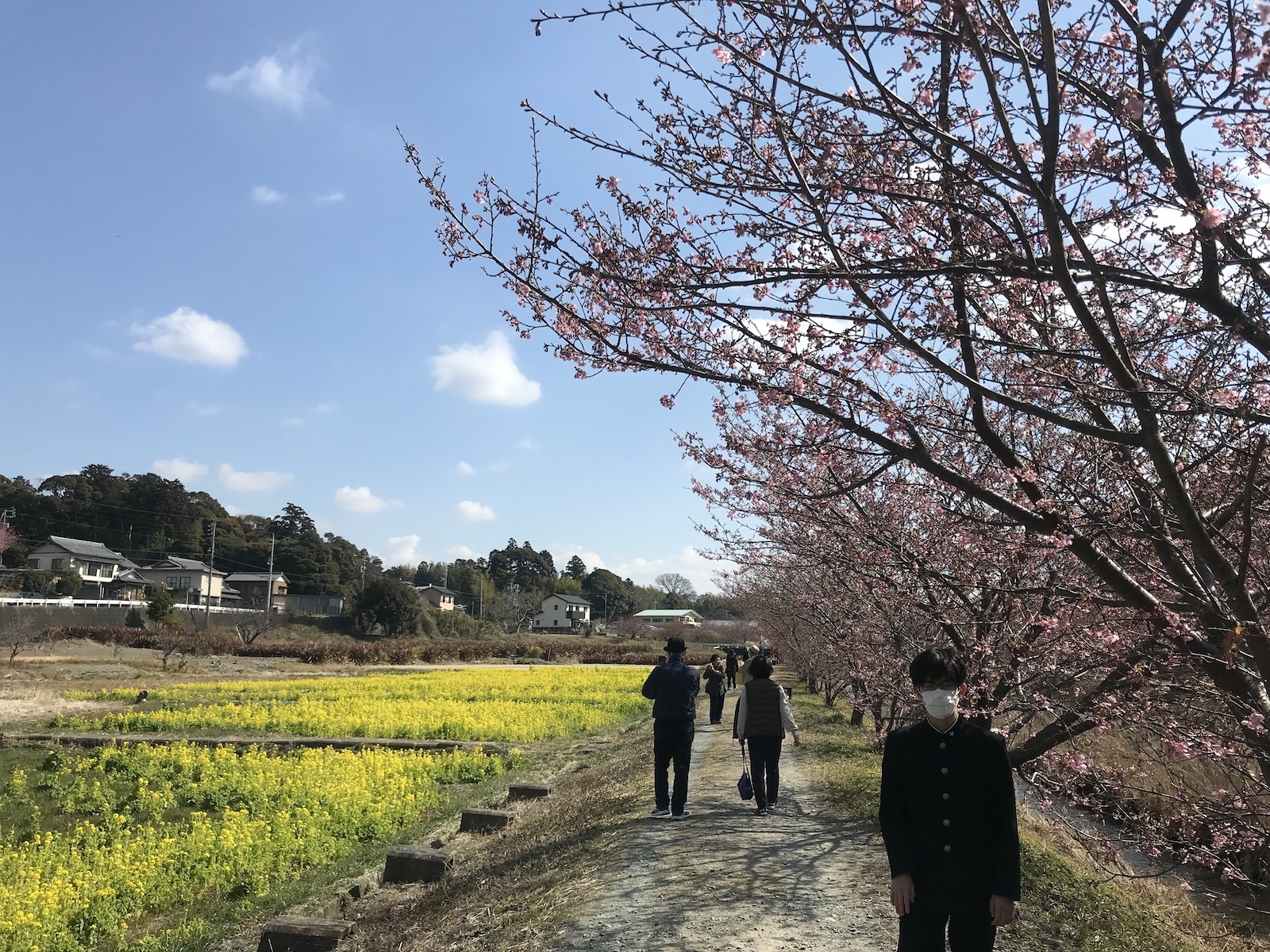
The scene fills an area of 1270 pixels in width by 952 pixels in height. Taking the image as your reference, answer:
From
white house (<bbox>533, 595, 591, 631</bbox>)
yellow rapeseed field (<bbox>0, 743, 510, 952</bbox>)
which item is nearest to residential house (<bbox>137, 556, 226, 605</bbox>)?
white house (<bbox>533, 595, 591, 631</bbox>)

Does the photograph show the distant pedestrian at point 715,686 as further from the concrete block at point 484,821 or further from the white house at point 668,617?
the white house at point 668,617

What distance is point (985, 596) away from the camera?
21.4ft

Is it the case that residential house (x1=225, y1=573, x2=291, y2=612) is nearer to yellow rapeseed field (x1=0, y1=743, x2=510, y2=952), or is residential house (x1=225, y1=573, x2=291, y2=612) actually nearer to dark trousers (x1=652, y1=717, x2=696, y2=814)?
yellow rapeseed field (x1=0, y1=743, x2=510, y2=952)

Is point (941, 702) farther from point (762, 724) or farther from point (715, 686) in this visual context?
point (715, 686)

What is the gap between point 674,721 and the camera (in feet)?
25.8

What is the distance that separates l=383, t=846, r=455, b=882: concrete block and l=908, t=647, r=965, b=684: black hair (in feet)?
17.1

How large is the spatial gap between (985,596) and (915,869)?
11.9 feet

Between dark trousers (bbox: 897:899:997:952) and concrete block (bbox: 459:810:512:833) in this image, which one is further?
concrete block (bbox: 459:810:512:833)

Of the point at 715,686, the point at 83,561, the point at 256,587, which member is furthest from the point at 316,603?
the point at 715,686

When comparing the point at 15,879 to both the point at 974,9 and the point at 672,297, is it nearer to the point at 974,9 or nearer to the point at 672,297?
the point at 672,297

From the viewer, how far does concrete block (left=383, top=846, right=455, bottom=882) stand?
7.18 m

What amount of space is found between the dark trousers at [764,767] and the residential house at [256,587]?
7510cm

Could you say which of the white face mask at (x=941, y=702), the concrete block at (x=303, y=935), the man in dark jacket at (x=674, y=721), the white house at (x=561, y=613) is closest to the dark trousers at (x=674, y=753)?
the man in dark jacket at (x=674, y=721)

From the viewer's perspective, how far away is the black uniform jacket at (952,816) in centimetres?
321
